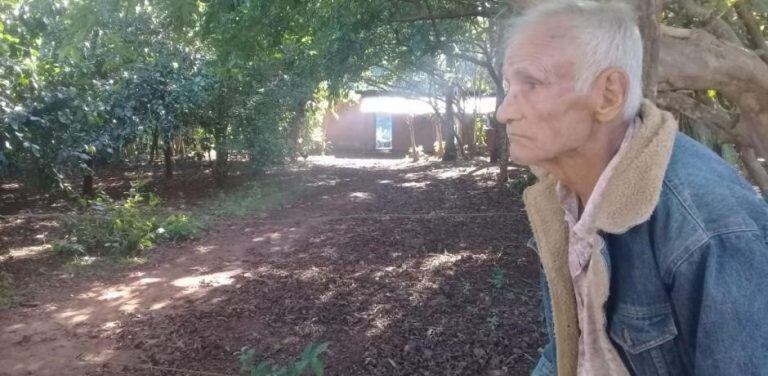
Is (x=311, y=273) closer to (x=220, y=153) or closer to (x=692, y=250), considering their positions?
(x=692, y=250)

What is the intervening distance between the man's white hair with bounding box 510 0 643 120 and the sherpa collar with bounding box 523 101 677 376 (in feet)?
0.27

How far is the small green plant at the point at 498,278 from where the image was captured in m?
5.80

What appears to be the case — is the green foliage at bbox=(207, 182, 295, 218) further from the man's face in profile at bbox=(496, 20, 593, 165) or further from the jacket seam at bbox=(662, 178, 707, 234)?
the jacket seam at bbox=(662, 178, 707, 234)

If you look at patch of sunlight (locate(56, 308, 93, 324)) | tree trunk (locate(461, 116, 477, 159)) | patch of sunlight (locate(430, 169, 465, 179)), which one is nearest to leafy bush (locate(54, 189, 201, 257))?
patch of sunlight (locate(56, 308, 93, 324))

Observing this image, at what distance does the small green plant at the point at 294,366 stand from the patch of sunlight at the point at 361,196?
7.99 meters

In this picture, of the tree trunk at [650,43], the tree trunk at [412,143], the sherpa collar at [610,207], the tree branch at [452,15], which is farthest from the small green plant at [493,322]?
the tree trunk at [412,143]

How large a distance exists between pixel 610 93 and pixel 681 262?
14.4 inches

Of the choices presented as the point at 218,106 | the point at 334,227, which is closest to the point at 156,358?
the point at 334,227

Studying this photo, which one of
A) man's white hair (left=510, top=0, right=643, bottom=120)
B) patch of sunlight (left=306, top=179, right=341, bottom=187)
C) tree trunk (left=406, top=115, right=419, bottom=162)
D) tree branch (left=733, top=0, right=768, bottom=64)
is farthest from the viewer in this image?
tree trunk (left=406, top=115, right=419, bottom=162)

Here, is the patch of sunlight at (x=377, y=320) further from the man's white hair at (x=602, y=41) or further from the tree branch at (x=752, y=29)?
→ the man's white hair at (x=602, y=41)

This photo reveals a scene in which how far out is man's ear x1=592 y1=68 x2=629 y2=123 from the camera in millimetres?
1220

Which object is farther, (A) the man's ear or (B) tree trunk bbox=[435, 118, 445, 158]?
(B) tree trunk bbox=[435, 118, 445, 158]

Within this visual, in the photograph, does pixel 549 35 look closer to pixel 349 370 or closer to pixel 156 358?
pixel 349 370

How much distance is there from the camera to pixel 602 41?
1.22m
